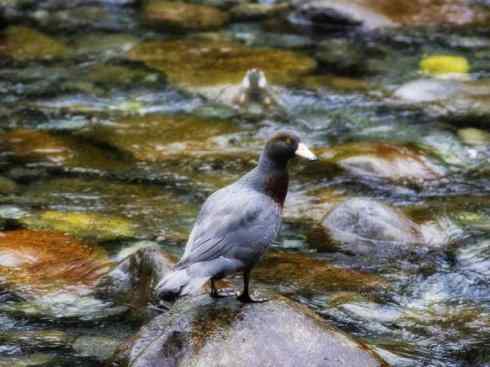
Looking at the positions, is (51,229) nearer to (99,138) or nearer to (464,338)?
(99,138)

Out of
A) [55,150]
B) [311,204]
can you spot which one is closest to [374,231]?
[311,204]

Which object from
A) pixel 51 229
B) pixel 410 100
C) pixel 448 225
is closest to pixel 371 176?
pixel 448 225

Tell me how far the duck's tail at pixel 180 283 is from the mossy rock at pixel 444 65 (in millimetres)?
6958

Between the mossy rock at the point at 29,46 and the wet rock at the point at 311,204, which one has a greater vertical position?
the mossy rock at the point at 29,46

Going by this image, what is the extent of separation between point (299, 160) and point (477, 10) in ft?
18.2

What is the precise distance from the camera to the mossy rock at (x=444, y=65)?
444 inches

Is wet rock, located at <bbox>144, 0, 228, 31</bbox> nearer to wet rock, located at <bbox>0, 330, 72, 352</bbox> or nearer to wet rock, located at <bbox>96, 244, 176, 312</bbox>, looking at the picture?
wet rock, located at <bbox>96, 244, 176, 312</bbox>

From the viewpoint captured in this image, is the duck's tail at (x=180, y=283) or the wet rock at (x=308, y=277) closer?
the duck's tail at (x=180, y=283)

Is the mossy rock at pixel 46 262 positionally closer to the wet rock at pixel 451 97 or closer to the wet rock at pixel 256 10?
the wet rock at pixel 451 97

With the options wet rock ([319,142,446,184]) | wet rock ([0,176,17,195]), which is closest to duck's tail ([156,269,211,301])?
wet rock ([0,176,17,195])

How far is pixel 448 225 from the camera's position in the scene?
760cm

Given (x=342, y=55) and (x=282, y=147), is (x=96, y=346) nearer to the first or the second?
(x=282, y=147)

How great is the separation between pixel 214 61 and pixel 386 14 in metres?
2.75

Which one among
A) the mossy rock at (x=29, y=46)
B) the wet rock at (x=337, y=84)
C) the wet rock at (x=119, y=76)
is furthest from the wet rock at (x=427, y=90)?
the mossy rock at (x=29, y=46)
